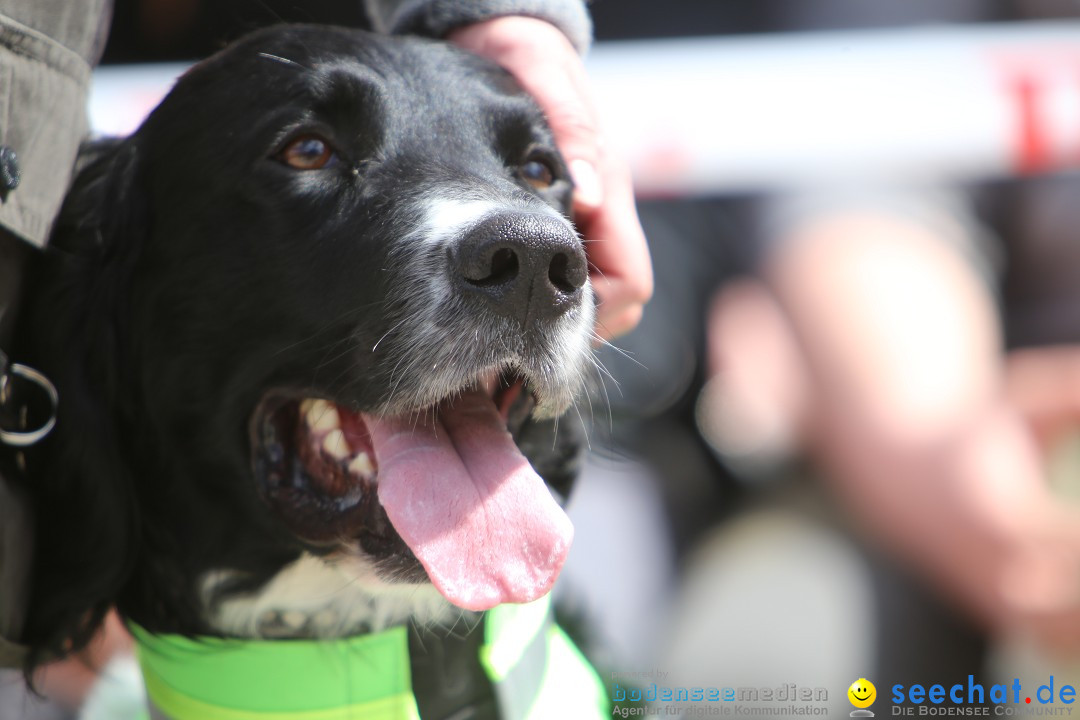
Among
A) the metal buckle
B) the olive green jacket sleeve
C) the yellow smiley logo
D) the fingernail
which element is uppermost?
the olive green jacket sleeve

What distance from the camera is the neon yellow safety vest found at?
6.35ft

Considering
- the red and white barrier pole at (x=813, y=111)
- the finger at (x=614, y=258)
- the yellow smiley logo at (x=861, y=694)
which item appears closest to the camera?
the finger at (x=614, y=258)

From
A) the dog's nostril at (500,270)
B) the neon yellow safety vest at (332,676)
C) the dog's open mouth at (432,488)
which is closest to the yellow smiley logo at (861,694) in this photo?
the neon yellow safety vest at (332,676)

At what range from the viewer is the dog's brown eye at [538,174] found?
2113 mm

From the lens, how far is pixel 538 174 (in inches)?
84.1

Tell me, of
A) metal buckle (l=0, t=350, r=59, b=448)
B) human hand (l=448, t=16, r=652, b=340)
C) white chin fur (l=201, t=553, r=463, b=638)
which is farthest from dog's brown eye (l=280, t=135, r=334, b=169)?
white chin fur (l=201, t=553, r=463, b=638)

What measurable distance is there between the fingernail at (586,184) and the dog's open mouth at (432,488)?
1.43ft

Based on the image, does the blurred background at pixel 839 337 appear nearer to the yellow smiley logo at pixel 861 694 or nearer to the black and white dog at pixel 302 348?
the yellow smiley logo at pixel 861 694

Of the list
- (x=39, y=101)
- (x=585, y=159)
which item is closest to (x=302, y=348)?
(x=39, y=101)

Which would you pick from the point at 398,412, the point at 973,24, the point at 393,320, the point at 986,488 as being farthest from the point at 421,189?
the point at 973,24

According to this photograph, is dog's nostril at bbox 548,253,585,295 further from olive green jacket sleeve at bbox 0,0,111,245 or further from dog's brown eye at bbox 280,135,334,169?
olive green jacket sleeve at bbox 0,0,111,245

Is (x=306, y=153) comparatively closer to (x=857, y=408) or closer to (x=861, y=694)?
(x=861, y=694)

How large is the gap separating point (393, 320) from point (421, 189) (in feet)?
0.78

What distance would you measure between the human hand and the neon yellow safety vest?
64 cm
